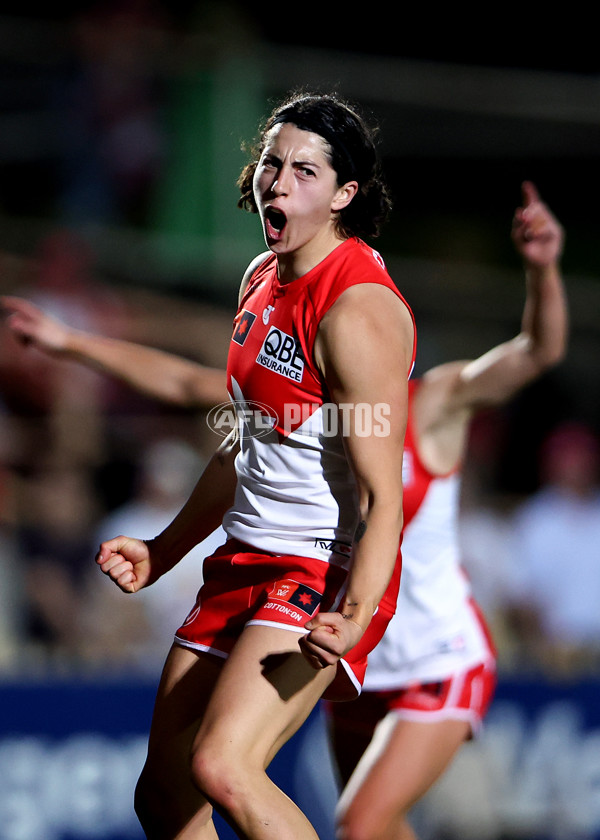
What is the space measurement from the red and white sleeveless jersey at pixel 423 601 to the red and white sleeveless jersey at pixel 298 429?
3.73 ft

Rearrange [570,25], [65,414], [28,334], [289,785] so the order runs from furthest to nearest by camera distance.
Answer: [570,25] < [65,414] < [289,785] < [28,334]

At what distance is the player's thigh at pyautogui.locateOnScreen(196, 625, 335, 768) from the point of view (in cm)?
275

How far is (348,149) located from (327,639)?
1315 mm

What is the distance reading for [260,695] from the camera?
9.16ft

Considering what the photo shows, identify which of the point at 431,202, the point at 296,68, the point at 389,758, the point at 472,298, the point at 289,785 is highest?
the point at 296,68

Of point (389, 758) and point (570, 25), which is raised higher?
point (570, 25)

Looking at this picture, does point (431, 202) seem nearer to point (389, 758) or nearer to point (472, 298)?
point (472, 298)

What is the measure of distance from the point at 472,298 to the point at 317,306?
6.18 metres

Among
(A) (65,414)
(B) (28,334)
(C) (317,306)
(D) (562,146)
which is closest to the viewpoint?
(C) (317,306)

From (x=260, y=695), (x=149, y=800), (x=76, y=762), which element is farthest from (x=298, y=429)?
(x=76, y=762)

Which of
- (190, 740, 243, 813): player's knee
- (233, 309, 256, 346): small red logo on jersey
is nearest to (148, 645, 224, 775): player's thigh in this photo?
(190, 740, 243, 813): player's knee

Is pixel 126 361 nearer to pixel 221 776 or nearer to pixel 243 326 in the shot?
pixel 243 326

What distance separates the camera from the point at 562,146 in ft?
28.2

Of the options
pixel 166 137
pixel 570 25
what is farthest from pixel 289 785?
pixel 570 25
